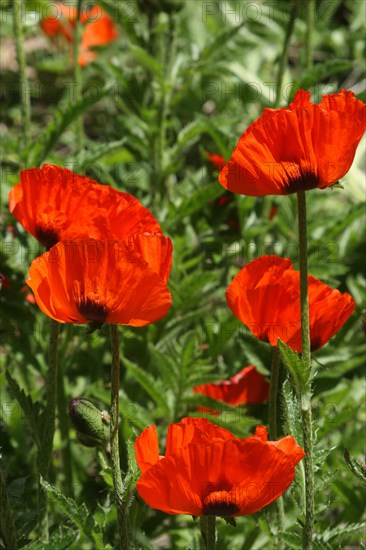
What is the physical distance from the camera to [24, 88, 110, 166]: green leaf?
212 cm

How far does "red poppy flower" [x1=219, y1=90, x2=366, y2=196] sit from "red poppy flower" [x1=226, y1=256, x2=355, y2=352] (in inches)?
6.5

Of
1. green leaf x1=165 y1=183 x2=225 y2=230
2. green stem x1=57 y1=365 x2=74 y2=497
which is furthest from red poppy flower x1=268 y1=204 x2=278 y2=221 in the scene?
green stem x1=57 y1=365 x2=74 y2=497

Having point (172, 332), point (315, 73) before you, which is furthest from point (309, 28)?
point (172, 332)

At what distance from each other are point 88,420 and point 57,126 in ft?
2.98

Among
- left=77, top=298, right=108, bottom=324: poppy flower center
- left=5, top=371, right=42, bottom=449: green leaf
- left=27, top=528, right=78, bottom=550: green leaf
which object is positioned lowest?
left=27, top=528, right=78, bottom=550: green leaf

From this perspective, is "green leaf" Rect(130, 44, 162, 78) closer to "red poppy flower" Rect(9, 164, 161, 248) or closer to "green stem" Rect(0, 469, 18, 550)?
"red poppy flower" Rect(9, 164, 161, 248)

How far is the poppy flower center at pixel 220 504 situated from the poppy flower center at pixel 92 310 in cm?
27

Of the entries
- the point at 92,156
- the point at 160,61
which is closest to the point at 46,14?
the point at 160,61

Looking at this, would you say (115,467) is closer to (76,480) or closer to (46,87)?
(76,480)

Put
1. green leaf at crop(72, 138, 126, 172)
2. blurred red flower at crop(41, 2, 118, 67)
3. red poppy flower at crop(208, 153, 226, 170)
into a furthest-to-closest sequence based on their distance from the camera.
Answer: blurred red flower at crop(41, 2, 118, 67), red poppy flower at crop(208, 153, 226, 170), green leaf at crop(72, 138, 126, 172)

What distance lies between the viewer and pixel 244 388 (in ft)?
6.32

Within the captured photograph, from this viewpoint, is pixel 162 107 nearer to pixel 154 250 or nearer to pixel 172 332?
pixel 172 332

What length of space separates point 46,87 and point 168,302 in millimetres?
3139

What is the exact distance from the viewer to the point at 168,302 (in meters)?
1.29
